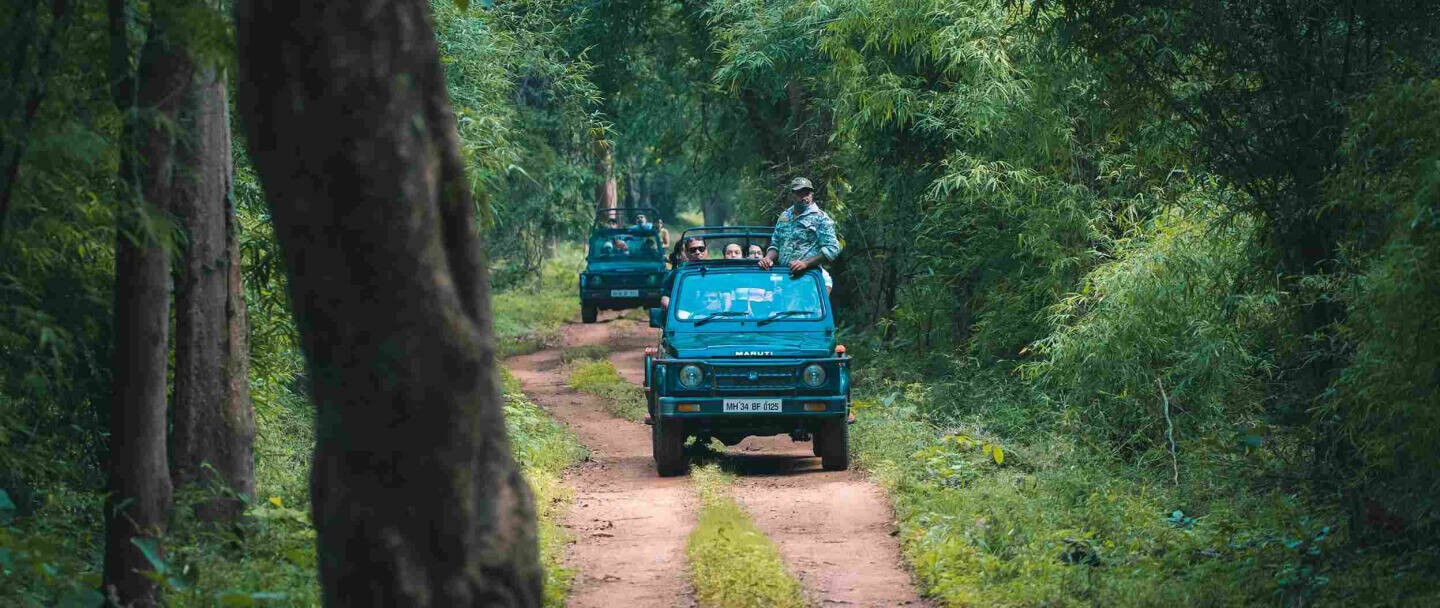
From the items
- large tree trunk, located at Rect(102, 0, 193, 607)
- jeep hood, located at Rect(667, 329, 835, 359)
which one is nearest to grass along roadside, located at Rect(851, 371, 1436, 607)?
jeep hood, located at Rect(667, 329, 835, 359)

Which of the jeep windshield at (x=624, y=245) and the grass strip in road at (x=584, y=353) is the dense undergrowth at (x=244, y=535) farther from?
the jeep windshield at (x=624, y=245)

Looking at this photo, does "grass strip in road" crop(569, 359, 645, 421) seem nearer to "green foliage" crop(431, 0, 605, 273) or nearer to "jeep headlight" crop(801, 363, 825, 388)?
"green foliage" crop(431, 0, 605, 273)

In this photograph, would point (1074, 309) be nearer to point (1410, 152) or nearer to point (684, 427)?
point (684, 427)

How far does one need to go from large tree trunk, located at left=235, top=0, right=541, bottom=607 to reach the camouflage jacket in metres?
9.02

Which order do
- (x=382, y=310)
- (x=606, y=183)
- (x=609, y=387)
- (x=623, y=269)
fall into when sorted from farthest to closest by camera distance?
1. (x=606, y=183)
2. (x=623, y=269)
3. (x=609, y=387)
4. (x=382, y=310)

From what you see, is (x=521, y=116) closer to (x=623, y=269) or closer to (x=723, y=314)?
(x=623, y=269)

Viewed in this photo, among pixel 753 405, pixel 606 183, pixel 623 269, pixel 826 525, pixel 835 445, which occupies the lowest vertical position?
pixel 826 525

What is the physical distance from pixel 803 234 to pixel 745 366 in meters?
2.76

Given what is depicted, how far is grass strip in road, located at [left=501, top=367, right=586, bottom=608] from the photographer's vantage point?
25.7 feet

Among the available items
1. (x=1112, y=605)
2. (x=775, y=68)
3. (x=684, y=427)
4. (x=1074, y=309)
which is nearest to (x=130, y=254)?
(x=1112, y=605)

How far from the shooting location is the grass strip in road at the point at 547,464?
7828 mm

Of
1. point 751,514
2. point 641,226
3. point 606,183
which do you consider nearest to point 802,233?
point 751,514

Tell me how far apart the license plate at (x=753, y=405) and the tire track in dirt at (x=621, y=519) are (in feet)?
2.39

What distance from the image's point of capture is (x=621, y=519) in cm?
964
